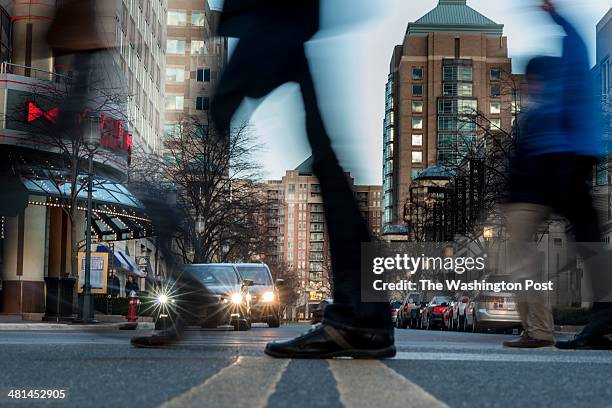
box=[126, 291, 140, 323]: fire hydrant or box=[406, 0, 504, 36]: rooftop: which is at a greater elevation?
box=[406, 0, 504, 36]: rooftop

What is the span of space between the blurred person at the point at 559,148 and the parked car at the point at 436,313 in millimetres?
28554

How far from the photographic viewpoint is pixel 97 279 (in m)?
32.2

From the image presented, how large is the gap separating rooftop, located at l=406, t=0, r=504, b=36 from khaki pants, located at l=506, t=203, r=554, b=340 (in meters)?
152

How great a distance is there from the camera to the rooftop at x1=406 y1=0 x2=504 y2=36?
15988 centimetres

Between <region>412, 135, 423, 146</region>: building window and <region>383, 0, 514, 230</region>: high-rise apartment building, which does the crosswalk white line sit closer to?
<region>383, 0, 514, 230</region>: high-rise apartment building

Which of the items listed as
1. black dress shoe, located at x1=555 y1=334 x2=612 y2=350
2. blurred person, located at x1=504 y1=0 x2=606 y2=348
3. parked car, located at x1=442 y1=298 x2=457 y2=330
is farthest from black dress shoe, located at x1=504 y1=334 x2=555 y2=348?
parked car, located at x1=442 y1=298 x2=457 y2=330

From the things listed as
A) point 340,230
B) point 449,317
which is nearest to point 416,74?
point 449,317

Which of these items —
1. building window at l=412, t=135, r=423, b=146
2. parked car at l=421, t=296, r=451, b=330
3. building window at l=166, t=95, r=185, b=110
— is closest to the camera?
parked car at l=421, t=296, r=451, b=330

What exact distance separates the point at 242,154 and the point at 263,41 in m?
38.8

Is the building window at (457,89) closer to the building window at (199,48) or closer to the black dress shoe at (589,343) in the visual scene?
the black dress shoe at (589,343)

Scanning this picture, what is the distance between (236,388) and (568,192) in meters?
4.55

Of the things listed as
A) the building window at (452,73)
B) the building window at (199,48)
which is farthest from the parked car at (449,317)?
the building window at (452,73)

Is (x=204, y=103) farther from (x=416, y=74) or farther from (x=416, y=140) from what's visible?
(x=416, y=74)

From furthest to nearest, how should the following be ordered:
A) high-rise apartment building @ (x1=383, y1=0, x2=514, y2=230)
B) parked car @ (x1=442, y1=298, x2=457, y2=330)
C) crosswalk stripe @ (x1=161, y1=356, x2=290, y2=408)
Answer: high-rise apartment building @ (x1=383, y1=0, x2=514, y2=230), parked car @ (x1=442, y1=298, x2=457, y2=330), crosswalk stripe @ (x1=161, y1=356, x2=290, y2=408)
